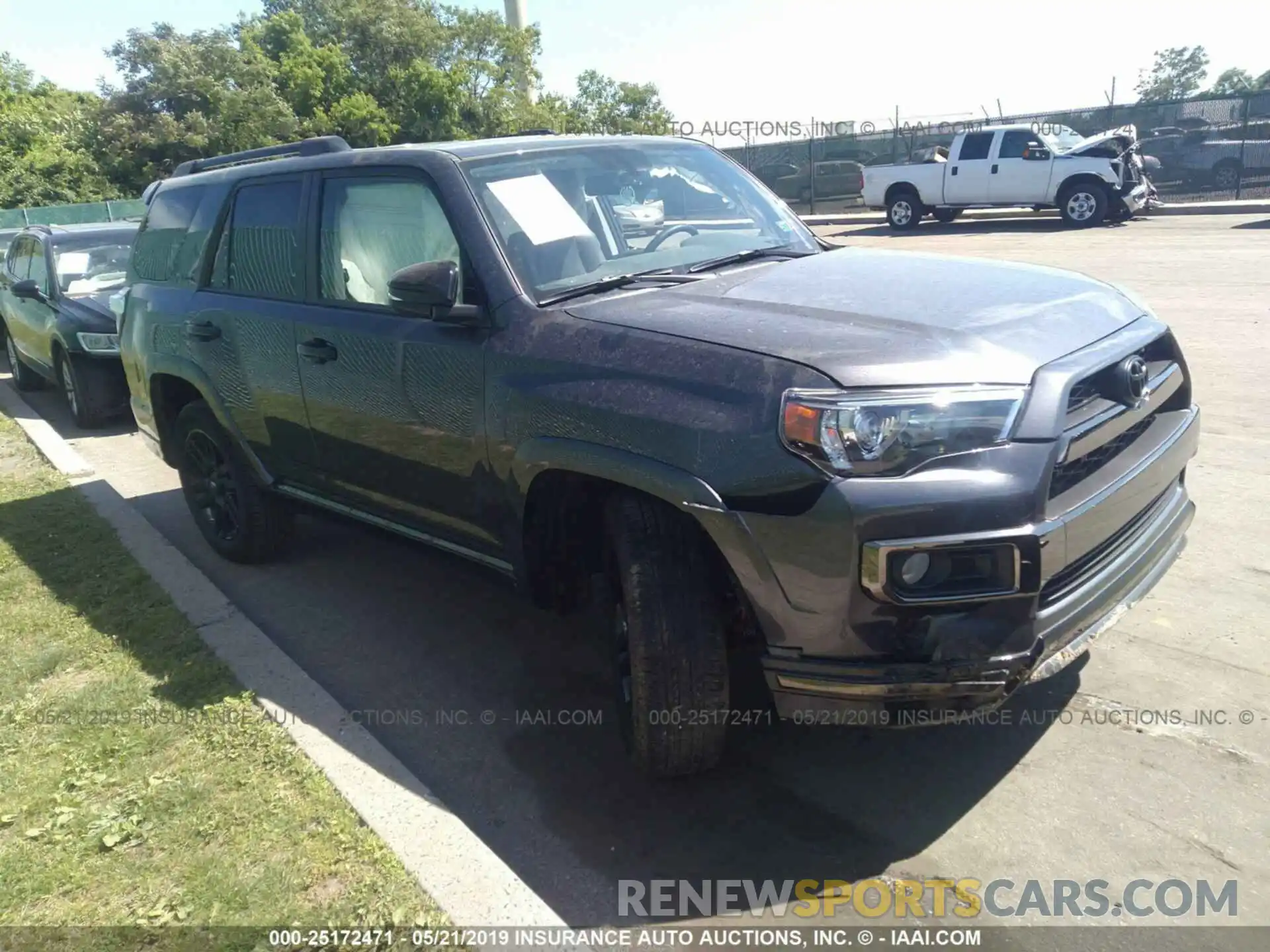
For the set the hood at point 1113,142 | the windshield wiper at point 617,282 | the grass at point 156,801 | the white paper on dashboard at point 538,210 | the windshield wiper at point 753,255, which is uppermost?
the hood at point 1113,142

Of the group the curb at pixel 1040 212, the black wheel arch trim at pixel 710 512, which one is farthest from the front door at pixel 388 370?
the curb at pixel 1040 212

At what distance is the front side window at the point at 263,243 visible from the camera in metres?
4.41

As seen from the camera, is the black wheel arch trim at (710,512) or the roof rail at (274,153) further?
the roof rail at (274,153)

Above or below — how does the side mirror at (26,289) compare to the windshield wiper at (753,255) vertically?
below

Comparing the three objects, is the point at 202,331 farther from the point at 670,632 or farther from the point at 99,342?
the point at 99,342

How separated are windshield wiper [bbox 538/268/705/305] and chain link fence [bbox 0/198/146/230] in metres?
24.8

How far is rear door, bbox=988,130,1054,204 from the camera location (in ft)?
64.4

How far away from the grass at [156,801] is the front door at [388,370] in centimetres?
96

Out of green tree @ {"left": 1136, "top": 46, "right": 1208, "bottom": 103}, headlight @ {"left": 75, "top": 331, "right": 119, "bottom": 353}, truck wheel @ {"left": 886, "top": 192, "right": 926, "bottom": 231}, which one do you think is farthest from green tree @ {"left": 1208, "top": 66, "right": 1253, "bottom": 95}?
headlight @ {"left": 75, "top": 331, "right": 119, "bottom": 353}

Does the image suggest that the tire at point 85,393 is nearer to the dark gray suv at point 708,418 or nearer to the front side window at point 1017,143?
the dark gray suv at point 708,418

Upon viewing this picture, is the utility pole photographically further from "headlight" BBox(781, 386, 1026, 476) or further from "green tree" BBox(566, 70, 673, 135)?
"headlight" BBox(781, 386, 1026, 476)

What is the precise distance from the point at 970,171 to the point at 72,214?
865 inches

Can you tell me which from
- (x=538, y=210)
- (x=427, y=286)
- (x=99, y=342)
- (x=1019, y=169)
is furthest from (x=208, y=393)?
(x=1019, y=169)

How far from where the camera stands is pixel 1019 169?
19906mm
